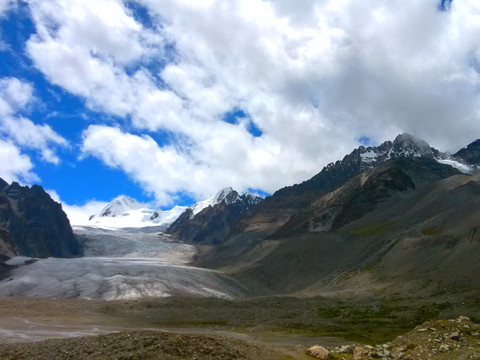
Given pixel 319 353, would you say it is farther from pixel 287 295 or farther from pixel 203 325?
pixel 287 295

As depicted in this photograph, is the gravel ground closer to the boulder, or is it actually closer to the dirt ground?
the dirt ground

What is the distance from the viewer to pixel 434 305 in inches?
2343

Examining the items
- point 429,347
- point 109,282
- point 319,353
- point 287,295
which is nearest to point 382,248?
point 287,295

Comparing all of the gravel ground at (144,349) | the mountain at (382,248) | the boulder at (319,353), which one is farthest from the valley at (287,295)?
the boulder at (319,353)

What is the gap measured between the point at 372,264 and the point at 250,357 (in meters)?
77.3

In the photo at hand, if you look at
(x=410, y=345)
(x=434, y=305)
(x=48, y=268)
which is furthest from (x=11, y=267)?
(x=410, y=345)

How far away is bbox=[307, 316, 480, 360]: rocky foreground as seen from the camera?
1110 inches

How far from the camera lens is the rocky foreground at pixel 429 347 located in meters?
28.2

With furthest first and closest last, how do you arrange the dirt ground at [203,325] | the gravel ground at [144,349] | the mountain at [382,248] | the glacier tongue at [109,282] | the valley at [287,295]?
the glacier tongue at [109,282] < the mountain at [382,248] < the valley at [287,295] < the dirt ground at [203,325] < the gravel ground at [144,349]

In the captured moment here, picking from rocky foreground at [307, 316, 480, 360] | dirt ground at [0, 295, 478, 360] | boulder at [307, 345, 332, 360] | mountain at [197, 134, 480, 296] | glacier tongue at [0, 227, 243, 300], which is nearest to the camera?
rocky foreground at [307, 316, 480, 360]

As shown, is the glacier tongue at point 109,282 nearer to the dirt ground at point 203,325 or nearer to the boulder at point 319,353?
the dirt ground at point 203,325

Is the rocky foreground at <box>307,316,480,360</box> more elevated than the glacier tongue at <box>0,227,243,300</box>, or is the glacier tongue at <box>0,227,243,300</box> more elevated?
the glacier tongue at <box>0,227,243,300</box>

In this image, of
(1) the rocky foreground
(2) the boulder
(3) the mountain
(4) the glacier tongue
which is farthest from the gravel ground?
(4) the glacier tongue

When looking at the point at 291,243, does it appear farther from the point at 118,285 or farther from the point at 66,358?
the point at 66,358
